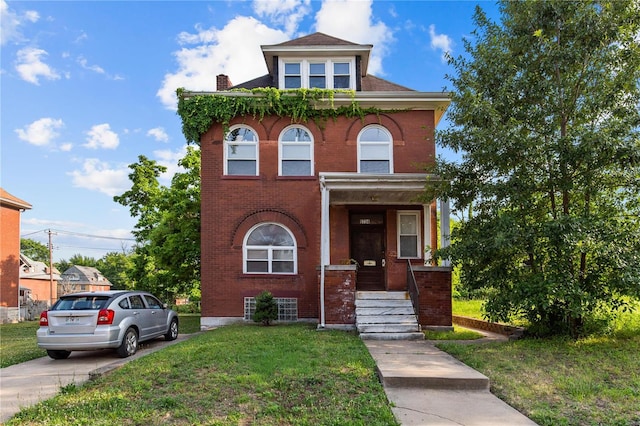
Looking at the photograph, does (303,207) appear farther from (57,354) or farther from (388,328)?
(57,354)

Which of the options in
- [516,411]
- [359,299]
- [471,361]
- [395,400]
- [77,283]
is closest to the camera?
[516,411]

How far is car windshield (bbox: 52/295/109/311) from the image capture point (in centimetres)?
880

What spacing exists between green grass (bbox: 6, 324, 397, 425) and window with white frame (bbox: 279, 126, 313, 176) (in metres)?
6.74

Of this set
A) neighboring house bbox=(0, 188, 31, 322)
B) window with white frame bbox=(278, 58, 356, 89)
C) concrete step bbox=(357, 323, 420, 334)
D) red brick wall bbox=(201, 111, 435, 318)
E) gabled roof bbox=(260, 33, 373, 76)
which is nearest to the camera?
concrete step bbox=(357, 323, 420, 334)

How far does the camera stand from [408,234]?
1353cm

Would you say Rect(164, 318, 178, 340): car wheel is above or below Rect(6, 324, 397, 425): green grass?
below

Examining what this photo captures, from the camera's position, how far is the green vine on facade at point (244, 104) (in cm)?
1341

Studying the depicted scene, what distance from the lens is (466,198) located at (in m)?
10.2

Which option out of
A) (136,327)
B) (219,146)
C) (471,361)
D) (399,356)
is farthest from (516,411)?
(219,146)

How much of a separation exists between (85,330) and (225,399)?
187 inches

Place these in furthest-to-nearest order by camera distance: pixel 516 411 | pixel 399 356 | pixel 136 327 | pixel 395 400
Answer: pixel 136 327 → pixel 399 356 → pixel 395 400 → pixel 516 411

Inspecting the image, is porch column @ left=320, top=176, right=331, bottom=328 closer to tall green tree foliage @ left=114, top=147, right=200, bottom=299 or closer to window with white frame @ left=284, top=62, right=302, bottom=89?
window with white frame @ left=284, top=62, right=302, bottom=89

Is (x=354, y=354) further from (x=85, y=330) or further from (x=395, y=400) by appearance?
(x=85, y=330)

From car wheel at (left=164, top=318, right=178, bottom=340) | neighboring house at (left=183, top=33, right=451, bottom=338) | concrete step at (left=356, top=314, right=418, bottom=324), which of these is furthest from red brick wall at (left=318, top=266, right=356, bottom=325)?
car wheel at (left=164, top=318, right=178, bottom=340)
